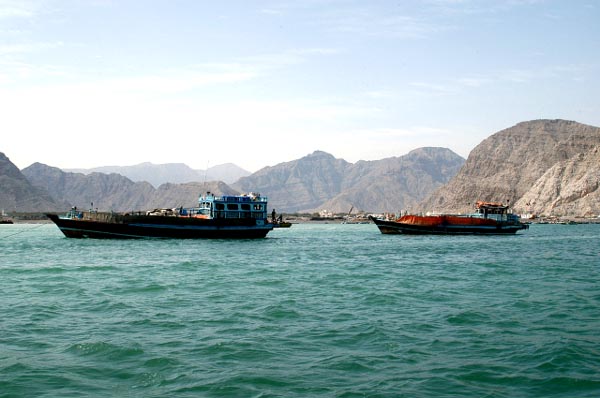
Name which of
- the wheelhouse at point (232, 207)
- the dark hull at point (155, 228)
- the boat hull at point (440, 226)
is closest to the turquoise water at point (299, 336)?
the dark hull at point (155, 228)

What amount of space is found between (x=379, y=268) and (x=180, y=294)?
16.9 metres

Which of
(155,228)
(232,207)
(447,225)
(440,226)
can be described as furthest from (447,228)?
(155,228)

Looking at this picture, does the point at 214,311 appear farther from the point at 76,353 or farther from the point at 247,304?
the point at 76,353

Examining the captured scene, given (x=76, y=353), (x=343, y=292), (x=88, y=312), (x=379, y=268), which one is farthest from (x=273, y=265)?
(x=76, y=353)

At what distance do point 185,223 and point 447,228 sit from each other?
42281 millimetres

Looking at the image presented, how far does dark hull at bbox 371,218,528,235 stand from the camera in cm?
9394

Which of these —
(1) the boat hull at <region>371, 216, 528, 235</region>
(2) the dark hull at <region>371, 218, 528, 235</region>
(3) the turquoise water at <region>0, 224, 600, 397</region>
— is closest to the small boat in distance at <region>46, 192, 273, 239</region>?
(1) the boat hull at <region>371, 216, 528, 235</region>

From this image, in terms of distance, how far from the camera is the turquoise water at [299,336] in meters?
12.6

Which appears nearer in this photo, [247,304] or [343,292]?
[247,304]

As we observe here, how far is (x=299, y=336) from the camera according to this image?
16734mm

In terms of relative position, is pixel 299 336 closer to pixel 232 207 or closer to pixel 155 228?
pixel 155 228

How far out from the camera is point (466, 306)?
2211 cm

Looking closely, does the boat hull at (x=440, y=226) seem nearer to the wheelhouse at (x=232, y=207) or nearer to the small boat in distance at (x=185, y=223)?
the wheelhouse at (x=232, y=207)

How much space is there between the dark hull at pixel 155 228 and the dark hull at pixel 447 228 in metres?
27.6
